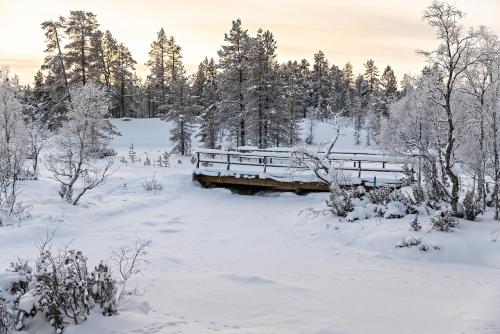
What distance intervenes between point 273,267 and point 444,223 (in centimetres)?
477

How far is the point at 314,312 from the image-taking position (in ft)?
21.2

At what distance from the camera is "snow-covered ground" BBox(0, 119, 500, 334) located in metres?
6.05

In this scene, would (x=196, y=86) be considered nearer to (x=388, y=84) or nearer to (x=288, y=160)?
(x=388, y=84)

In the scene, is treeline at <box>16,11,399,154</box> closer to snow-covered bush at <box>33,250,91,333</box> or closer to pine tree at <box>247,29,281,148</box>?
pine tree at <box>247,29,281,148</box>

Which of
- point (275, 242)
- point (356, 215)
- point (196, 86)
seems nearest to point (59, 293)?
point (275, 242)

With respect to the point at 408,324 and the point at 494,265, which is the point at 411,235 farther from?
the point at 408,324

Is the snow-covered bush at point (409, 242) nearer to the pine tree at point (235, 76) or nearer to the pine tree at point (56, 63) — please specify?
the pine tree at point (235, 76)

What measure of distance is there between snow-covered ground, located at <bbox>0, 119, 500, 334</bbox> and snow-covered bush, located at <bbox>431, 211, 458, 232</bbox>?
0.23m

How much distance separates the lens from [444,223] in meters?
11.0

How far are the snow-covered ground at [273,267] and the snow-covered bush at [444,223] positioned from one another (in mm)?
231

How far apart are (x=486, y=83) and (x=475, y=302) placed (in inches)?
279

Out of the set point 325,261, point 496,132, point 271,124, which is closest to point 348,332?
point 325,261

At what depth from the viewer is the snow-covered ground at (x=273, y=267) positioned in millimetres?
6055

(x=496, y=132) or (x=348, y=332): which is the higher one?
(x=496, y=132)
